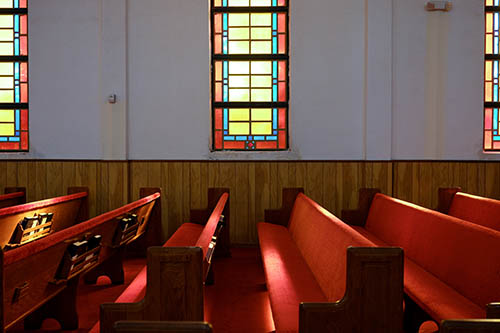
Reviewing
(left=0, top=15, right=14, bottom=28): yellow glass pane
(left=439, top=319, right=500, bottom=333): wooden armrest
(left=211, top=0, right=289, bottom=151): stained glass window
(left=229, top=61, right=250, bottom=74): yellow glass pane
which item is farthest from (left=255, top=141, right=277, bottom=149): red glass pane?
(left=439, top=319, right=500, bottom=333): wooden armrest

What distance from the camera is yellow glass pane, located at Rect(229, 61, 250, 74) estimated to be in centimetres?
587

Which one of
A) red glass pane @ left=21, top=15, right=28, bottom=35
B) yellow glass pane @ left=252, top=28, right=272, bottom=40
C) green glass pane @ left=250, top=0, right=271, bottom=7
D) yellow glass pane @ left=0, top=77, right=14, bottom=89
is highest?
green glass pane @ left=250, top=0, right=271, bottom=7

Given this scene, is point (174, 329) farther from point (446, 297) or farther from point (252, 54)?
point (252, 54)

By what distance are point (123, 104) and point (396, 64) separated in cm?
381

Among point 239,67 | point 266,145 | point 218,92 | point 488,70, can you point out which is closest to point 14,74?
point 218,92

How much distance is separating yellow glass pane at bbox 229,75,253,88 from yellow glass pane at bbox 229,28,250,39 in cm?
57

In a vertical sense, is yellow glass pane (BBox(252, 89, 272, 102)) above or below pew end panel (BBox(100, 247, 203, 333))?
above

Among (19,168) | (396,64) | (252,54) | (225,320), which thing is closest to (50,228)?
(19,168)

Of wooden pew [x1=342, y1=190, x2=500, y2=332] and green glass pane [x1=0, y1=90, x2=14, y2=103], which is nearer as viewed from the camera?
wooden pew [x1=342, y1=190, x2=500, y2=332]

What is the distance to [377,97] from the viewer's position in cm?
558

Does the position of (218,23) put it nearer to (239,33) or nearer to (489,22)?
(239,33)

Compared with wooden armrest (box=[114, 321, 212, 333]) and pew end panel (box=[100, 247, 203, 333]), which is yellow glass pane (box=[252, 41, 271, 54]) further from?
wooden armrest (box=[114, 321, 212, 333])

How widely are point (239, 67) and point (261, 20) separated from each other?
0.74 meters

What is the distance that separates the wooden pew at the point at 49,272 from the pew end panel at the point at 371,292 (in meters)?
1.49
